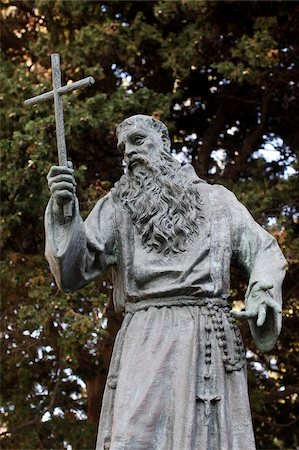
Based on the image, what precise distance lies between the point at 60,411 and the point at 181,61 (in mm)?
4000

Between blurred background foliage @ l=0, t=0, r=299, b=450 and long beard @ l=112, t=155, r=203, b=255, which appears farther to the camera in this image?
blurred background foliage @ l=0, t=0, r=299, b=450

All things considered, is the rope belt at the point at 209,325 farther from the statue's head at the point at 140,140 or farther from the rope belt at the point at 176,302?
the statue's head at the point at 140,140

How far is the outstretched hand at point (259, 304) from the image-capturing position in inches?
195

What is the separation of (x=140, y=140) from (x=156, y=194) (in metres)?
0.33

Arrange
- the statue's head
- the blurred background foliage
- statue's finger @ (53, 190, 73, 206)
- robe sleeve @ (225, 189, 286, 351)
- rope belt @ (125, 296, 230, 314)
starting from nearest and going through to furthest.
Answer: statue's finger @ (53, 190, 73, 206)
robe sleeve @ (225, 189, 286, 351)
rope belt @ (125, 296, 230, 314)
the statue's head
the blurred background foliage

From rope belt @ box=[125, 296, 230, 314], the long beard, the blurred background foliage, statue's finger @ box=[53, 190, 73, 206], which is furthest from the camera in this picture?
the blurred background foliage

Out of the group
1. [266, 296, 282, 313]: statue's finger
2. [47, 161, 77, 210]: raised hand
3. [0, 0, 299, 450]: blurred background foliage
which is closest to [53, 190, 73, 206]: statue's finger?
[47, 161, 77, 210]: raised hand

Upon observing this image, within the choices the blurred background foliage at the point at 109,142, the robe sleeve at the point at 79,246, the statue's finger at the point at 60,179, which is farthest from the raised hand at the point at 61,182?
the blurred background foliage at the point at 109,142

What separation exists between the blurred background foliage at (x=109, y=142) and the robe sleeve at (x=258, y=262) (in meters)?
4.15

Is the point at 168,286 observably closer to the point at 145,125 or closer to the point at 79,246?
the point at 79,246

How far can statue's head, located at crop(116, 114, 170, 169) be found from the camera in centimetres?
568

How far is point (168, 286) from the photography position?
208 inches

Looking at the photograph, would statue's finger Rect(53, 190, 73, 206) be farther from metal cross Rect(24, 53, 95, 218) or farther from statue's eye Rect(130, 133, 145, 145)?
statue's eye Rect(130, 133, 145, 145)

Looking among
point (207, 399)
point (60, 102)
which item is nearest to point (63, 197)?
point (60, 102)
